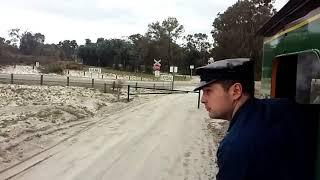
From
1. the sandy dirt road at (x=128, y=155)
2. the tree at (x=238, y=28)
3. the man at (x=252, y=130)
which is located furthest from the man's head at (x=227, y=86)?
the tree at (x=238, y=28)

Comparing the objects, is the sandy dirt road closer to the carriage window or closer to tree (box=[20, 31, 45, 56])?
the carriage window

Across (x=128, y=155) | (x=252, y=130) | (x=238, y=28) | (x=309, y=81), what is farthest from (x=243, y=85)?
(x=238, y=28)

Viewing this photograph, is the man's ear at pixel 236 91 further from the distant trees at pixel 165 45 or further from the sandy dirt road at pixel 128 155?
the distant trees at pixel 165 45

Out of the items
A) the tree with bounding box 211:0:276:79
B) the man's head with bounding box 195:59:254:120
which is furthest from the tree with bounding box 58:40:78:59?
the man's head with bounding box 195:59:254:120

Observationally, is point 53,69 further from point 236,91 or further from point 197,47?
point 236,91

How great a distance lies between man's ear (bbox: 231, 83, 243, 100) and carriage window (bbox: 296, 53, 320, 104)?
1.92 feet

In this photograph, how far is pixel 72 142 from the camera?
1573cm

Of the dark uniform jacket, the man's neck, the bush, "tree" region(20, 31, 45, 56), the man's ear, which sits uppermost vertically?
"tree" region(20, 31, 45, 56)

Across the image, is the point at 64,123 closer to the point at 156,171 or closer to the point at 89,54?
the point at 156,171

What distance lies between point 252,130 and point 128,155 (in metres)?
11.2

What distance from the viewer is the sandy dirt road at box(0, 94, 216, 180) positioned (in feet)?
37.3

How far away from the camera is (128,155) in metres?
13.7

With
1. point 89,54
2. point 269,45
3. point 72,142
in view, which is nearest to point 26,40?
point 89,54

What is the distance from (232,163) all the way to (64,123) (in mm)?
18482
